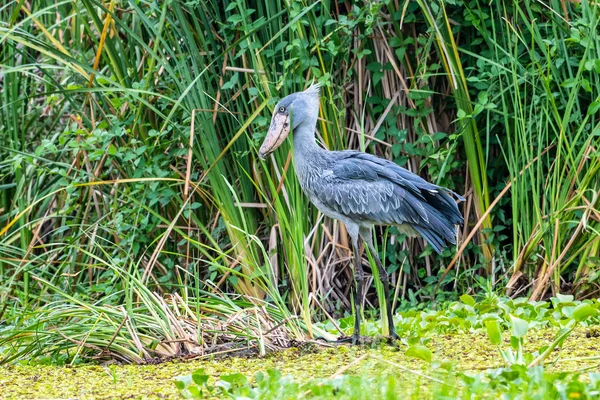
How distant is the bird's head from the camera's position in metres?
4.36

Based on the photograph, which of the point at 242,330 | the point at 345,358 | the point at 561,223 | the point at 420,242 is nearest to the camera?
the point at 345,358

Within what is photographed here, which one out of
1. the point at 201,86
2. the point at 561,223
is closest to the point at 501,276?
the point at 561,223

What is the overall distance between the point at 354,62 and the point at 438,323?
1.82 m

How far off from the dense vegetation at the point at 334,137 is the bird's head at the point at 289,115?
30 cm

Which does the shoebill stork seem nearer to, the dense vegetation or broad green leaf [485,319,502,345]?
the dense vegetation

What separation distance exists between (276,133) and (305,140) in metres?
0.15

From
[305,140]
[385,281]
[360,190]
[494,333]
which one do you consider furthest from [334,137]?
[494,333]

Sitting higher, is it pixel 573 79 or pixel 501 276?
pixel 573 79

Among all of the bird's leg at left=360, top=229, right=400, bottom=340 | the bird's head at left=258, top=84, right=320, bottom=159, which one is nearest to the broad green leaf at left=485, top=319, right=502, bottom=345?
the bird's leg at left=360, top=229, right=400, bottom=340

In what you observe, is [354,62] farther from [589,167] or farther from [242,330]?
[242,330]

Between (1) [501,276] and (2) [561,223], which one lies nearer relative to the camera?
(2) [561,223]

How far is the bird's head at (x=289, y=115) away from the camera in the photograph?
4359mm

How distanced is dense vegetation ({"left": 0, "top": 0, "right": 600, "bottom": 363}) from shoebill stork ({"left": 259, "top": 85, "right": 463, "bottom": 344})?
1.05 ft

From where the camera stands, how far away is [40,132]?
6559 millimetres
